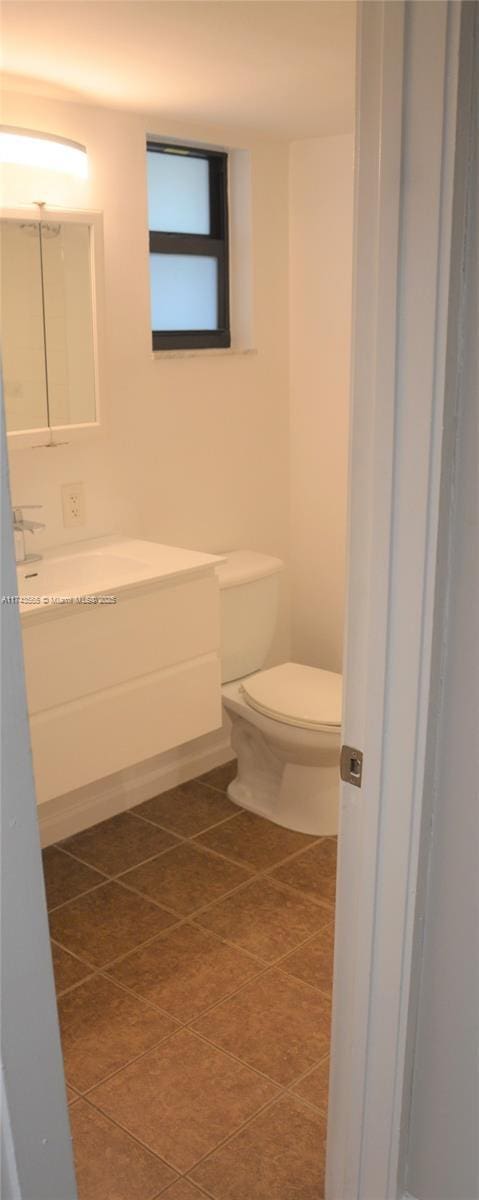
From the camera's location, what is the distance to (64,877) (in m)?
2.85

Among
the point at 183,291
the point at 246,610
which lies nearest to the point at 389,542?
the point at 246,610

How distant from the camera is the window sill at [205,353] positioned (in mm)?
3066

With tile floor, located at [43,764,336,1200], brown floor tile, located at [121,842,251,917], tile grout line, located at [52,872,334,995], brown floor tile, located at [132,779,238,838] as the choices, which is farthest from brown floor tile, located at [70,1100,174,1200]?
brown floor tile, located at [132,779,238,838]

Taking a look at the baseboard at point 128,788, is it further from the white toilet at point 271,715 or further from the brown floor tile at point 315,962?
the brown floor tile at point 315,962

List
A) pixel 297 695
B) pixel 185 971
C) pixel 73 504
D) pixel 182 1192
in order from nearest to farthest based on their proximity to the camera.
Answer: pixel 182 1192 → pixel 185 971 → pixel 73 504 → pixel 297 695

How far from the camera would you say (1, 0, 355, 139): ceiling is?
190 cm

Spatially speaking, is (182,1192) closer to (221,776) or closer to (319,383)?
(221,776)

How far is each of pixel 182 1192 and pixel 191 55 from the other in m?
2.27

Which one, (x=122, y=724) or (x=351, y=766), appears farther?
(x=122, y=724)

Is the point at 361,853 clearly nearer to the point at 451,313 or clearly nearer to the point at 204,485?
the point at 451,313

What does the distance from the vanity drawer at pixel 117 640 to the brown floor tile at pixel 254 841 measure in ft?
2.02

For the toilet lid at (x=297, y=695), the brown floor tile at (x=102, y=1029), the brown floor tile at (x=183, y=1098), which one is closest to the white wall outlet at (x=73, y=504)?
the toilet lid at (x=297, y=695)

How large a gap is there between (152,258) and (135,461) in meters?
0.65

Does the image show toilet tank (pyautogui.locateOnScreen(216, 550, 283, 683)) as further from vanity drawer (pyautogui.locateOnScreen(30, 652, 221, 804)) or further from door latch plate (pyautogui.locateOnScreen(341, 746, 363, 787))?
door latch plate (pyautogui.locateOnScreen(341, 746, 363, 787))
